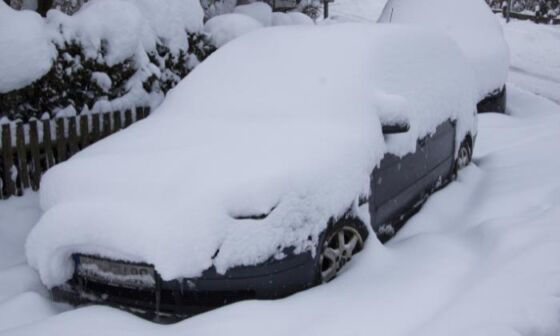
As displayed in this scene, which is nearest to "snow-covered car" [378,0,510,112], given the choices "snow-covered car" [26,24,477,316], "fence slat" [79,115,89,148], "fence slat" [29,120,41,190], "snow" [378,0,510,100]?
"snow" [378,0,510,100]

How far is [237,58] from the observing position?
192 inches

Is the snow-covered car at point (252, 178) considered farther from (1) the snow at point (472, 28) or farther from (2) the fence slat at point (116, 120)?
(1) the snow at point (472, 28)

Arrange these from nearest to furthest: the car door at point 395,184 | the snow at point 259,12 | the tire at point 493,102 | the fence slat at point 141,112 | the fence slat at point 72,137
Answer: the car door at point 395,184
the fence slat at point 72,137
the fence slat at point 141,112
the tire at point 493,102
the snow at point 259,12

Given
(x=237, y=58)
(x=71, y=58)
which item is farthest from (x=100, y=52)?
(x=237, y=58)

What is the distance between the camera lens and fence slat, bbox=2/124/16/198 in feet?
18.4

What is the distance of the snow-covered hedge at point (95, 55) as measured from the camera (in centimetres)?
561

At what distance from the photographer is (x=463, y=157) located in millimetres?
6020

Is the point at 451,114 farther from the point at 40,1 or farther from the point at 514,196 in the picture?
the point at 40,1

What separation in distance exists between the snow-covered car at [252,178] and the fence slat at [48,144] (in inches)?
71.0

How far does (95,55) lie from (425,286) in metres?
4.49

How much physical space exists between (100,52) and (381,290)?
443cm

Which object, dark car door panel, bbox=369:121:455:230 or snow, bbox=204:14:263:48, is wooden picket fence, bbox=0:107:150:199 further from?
dark car door panel, bbox=369:121:455:230

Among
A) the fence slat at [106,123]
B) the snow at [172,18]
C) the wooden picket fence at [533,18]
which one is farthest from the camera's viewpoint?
the wooden picket fence at [533,18]

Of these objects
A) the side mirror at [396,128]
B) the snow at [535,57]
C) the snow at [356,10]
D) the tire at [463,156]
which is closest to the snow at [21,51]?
the side mirror at [396,128]
